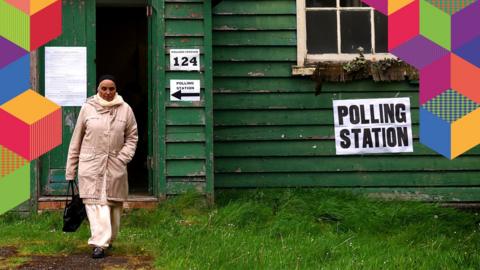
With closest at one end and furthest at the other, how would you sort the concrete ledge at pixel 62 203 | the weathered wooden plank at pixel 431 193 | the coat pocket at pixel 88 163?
the coat pocket at pixel 88 163
the concrete ledge at pixel 62 203
the weathered wooden plank at pixel 431 193

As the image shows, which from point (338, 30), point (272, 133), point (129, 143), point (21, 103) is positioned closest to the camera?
point (129, 143)

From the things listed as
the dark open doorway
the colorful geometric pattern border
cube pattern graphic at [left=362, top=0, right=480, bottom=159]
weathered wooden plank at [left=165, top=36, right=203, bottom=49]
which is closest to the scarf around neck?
weathered wooden plank at [left=165, top=36, right=203, bottom=49]

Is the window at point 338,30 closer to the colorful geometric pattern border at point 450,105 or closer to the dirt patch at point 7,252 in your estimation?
the colorful geometric pattern border at point 450,105

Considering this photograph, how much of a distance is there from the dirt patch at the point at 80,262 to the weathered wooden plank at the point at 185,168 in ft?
6.06

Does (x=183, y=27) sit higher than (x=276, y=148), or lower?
higher

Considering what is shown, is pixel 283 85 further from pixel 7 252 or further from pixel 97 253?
pixel 7 252

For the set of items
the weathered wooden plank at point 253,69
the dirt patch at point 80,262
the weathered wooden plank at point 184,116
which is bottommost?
the dirt patch at point 80,262

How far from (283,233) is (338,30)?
10.4 ft

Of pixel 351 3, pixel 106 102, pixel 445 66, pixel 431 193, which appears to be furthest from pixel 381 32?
pixel 106 102

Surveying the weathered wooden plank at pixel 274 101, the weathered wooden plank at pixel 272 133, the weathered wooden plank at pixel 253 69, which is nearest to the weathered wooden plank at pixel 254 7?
the weathered wooden plank at pixel 253 69

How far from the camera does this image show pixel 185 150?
6840 millimetres

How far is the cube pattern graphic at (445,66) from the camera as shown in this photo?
7766 millimetres

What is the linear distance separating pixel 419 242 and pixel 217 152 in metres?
2.83

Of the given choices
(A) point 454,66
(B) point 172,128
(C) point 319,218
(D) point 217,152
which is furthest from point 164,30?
(A) point 454,66
